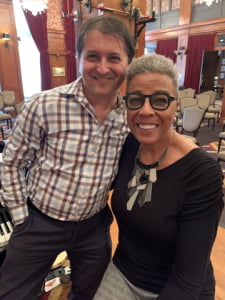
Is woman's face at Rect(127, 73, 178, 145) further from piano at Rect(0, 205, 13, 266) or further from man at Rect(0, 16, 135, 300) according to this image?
piano at Rect(0, 205, 13, 266)

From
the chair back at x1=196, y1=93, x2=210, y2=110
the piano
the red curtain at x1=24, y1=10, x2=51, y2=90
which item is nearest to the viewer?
the piano

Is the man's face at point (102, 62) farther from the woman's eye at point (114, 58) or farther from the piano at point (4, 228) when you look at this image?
the piano at point (4, 228)

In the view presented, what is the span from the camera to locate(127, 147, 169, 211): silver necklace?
1.00 metres

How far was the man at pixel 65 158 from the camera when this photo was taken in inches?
45.3

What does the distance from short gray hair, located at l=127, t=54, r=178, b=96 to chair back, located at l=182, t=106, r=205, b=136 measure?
4181mm

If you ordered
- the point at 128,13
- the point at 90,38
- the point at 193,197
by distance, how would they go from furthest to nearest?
the point at 128,13 → the point at 90,38 → the point at 193,197

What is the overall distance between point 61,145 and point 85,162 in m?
0.15

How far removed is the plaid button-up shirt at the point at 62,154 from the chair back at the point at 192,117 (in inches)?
159

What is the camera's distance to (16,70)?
862 cm

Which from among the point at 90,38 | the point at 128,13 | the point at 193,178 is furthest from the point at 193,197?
the point at 128,13

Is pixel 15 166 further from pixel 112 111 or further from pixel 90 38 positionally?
pixel 90 38

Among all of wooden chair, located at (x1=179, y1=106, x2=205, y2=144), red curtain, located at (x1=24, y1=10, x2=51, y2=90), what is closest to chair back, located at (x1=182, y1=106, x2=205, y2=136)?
wooden chair, located at (x1=179, y1=106, x2=205, y2=144)

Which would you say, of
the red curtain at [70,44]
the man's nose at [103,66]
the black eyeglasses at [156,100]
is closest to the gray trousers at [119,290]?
the black eyeglasses at [156,100]

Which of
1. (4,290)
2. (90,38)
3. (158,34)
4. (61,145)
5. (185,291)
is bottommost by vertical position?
(4,290)
